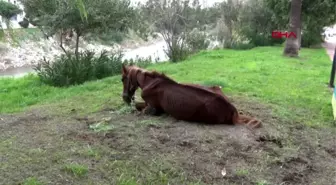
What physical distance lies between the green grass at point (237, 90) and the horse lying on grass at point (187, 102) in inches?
51.6

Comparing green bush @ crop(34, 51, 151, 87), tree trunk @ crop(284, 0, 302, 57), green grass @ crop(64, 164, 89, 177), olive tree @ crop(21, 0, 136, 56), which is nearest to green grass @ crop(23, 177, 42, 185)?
green grass @ crop(64, 164, 89, 177)

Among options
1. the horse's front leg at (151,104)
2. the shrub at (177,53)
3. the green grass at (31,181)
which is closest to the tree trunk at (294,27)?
the shrub at (177,53)

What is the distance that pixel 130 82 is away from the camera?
680 cm

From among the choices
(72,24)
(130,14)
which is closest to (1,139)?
(72,24)

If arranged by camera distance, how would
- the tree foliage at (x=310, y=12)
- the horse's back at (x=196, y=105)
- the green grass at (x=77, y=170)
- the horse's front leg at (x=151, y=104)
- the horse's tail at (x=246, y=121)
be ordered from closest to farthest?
1. the green grass at (x=77, y=170)
2. the horse's back at (x=196, y=105)
3. the horse's tail at (x=246, y=121)
4. the horse's front leg at (x=151, y=104)
5. the tree foliage at (x=310, y=12)

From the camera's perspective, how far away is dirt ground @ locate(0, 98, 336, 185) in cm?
419

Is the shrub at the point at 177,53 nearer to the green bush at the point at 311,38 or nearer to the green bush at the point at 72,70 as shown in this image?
the green bush at the point at 72,70

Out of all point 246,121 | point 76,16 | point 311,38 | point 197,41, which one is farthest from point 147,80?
point 311,38

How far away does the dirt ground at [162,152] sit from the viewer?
419 cm

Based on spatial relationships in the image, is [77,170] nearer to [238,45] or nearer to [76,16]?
[76,16]

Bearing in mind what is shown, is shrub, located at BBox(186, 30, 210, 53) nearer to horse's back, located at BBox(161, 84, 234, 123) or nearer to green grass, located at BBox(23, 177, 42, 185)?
horse's back, located at BBox(161, 84, 234, 123)

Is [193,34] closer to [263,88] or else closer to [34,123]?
[263,88]

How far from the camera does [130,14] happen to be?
599 inches

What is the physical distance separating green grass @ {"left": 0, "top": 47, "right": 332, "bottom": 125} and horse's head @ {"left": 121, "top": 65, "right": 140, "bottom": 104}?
0.61 m
